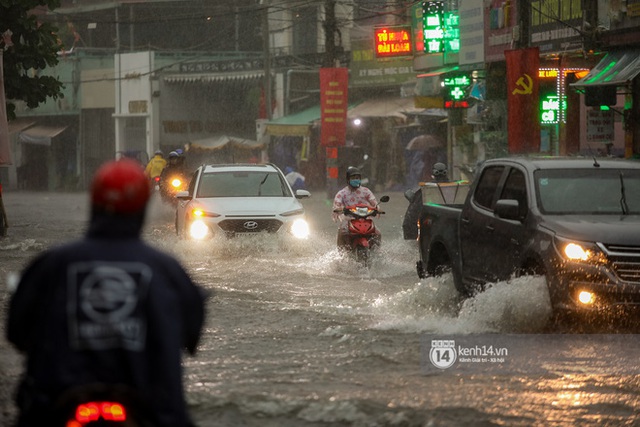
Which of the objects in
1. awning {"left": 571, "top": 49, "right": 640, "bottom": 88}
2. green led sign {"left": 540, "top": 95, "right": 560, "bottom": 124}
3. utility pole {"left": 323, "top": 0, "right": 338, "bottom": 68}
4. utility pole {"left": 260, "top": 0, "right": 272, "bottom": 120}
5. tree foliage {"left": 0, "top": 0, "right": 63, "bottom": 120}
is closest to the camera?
awning {"left": 571, "top": 49, "right": 640, "bottom": 88}

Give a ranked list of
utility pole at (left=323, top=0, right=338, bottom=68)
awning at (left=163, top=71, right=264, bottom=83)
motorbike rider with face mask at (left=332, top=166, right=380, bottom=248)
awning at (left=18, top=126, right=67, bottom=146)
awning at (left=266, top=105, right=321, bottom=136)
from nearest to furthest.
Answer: motorbike rider with face mask at (left=332, top=166, right=380, bottom=248), utility pole at (left=323, top=0, right=338, bottom=68), awning at (left=266, top=105, right=321, bottom=136), awning at (left=163, top=71, right=264, bottom=83), awning at (left=18, top=126, right=67, bottom=146)

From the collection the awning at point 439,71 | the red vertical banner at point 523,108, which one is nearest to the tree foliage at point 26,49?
the red vertical banner at point 523,108

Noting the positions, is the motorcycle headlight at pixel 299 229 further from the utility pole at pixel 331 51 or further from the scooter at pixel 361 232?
the utility pole at pixel 331 51

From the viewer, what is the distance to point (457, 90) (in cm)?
3359

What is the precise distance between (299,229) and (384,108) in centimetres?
2835

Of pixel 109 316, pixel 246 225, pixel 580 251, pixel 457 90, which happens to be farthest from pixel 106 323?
pixel 457 90

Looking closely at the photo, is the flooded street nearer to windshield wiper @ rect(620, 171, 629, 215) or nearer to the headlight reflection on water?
windshield wiper @ rect(620, 171, 629, 215)

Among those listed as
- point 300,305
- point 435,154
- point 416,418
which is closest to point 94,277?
point 416,418

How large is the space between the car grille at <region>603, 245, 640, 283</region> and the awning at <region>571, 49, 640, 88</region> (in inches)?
552

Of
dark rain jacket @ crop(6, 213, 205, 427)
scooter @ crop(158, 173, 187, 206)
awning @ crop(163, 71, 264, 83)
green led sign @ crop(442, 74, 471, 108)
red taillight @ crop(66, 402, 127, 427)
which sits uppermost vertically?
awning @ crop(163, 71, 264, 83)

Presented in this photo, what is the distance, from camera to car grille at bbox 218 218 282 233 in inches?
739

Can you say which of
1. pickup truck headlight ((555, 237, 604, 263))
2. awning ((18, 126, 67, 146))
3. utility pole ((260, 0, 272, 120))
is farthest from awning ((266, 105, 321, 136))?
pickup truck headlight ((555, 237, 604, 263))

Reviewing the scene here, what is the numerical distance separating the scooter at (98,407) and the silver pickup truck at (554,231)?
6.55 metres

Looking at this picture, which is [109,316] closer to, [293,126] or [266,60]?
[266,60]
